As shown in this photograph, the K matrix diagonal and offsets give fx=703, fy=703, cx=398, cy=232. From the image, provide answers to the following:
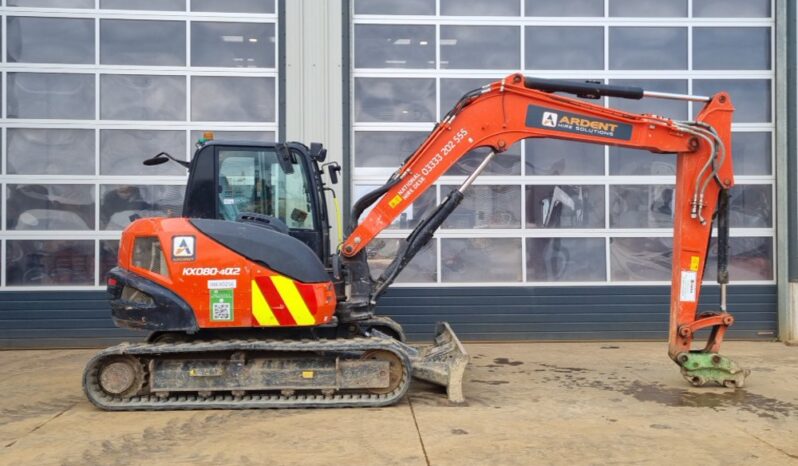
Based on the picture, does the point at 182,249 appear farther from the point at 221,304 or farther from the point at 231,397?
the point at 231,397

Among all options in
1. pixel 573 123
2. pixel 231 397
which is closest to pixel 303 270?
pixel 231 397

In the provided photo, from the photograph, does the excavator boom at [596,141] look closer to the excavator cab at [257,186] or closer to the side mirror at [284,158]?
the excavator cab at [257,186]

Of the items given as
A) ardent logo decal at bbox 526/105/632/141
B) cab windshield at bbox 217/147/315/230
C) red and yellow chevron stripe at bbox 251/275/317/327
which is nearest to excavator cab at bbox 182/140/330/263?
cab windshield at bbox 217/147/315/230

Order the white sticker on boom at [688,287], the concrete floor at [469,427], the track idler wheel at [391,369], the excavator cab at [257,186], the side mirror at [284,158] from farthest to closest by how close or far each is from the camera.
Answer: the white sticker on boom at [688,287] < the excavator cab at [257,186] < the side mirror at [284,158] < the track idler wheel at [391,369] < the concrete floor at [469,427]

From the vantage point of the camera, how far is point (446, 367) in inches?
262

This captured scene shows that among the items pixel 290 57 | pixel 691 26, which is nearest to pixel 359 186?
pixel 290 57

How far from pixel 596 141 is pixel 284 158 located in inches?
121

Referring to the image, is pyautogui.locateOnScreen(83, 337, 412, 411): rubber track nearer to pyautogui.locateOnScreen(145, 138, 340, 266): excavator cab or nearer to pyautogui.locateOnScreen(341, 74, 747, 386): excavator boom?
pyautogui.locateOnScreen(341, 74, 747, 386): excavator boom

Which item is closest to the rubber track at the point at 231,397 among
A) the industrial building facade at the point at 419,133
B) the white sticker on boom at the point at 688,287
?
the white sticker on boom at the point at 688,287

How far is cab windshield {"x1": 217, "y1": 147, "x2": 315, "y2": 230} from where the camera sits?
682 cm

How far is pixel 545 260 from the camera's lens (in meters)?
10.4

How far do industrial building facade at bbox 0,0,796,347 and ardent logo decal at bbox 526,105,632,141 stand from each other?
342 centimetres

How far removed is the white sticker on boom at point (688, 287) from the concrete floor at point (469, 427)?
939mm

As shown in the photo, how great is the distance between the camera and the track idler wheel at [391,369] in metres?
6.38
